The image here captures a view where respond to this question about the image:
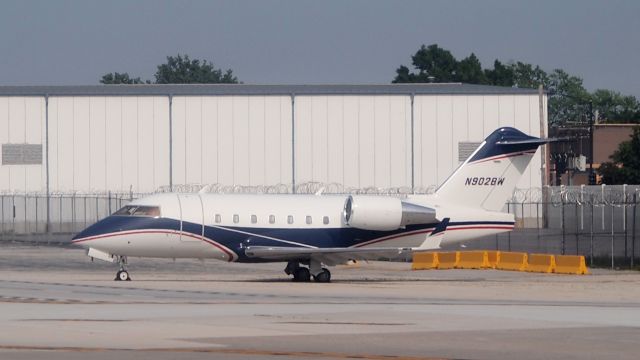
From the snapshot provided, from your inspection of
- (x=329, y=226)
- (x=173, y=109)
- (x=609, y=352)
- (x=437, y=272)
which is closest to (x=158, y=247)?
(x=329, y=226)

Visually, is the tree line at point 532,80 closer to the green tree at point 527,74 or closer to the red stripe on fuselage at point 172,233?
the green tree at point 527,74

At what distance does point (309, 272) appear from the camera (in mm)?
38188

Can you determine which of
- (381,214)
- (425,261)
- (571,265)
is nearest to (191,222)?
(381,214)

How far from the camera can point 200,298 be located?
2906 cm

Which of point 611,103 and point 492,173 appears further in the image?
point 611,103

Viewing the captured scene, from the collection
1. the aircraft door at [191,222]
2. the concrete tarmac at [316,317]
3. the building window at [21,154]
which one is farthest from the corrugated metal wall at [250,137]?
the aircraft door at [191,222]

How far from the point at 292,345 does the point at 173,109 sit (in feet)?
167

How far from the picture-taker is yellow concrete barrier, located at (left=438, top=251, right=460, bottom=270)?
46.3 m

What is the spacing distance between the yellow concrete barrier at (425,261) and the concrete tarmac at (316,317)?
4919 millimetres

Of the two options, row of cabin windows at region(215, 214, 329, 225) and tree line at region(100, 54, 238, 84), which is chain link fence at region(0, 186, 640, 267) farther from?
tree line at region(100, 54, 238, 84)

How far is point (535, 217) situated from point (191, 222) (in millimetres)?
26170

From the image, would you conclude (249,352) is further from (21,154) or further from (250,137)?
(21,154)

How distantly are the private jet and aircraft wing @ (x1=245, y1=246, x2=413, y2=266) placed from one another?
0.03 m

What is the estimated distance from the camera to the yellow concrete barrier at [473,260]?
45.6 metres
